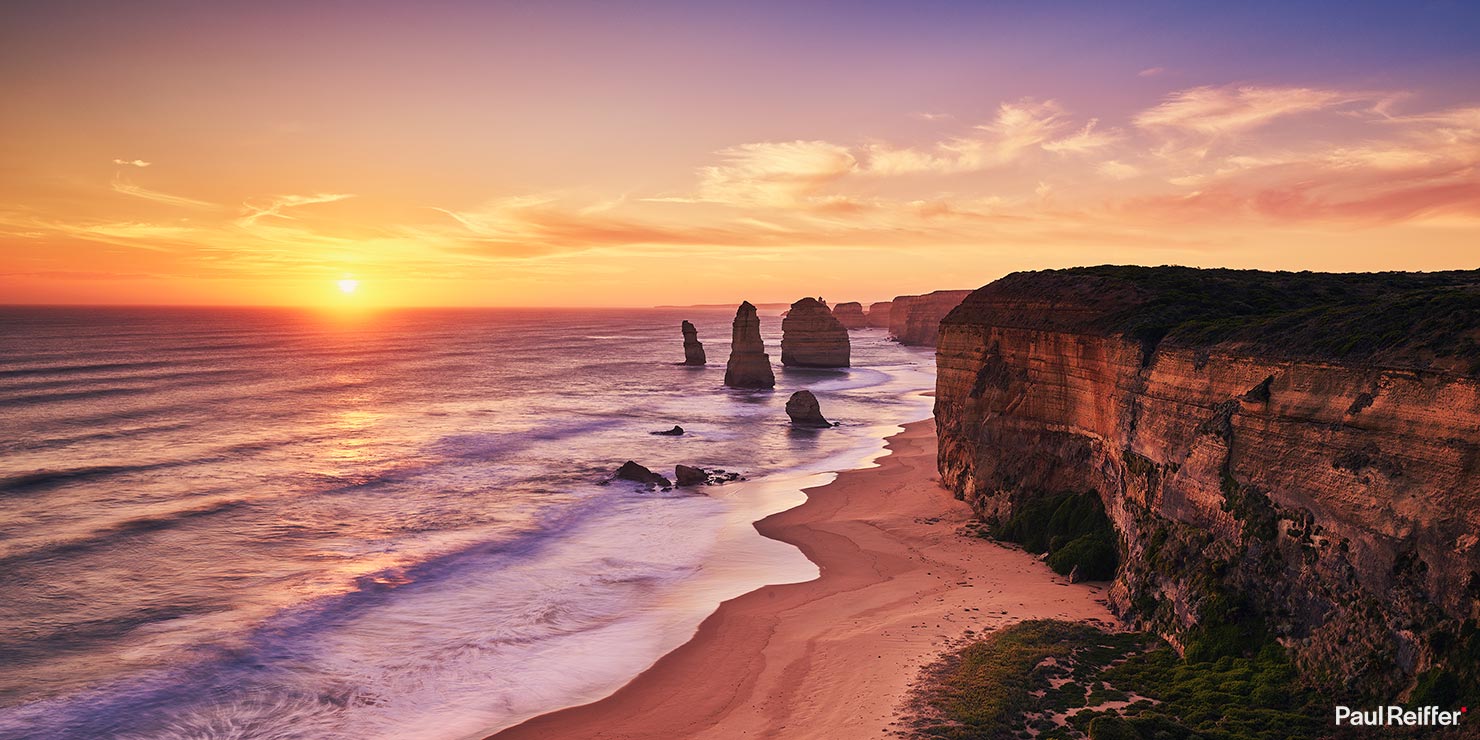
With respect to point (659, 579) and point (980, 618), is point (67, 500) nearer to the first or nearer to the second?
point (659, 579)

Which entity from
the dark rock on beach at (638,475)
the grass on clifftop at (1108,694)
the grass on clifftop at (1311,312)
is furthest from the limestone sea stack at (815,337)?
the grass on clifftop at (1108,694)

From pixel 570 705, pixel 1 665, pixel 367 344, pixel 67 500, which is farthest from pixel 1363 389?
pixel 367 344

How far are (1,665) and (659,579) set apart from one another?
19.5 metres

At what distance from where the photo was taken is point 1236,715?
14.8m

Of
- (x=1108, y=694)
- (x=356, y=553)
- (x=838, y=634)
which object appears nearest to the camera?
(x=1108, y=694)

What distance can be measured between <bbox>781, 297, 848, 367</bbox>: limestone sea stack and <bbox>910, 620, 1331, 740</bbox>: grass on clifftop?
93.8 metres

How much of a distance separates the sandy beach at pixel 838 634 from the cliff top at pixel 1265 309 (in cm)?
891

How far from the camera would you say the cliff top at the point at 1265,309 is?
15.3 meters

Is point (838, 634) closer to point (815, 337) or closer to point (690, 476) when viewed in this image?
point (690, 476)

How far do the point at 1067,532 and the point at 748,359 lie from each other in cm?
6392

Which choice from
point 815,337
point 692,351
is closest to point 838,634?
point 815,337

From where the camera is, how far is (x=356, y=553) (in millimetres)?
31484

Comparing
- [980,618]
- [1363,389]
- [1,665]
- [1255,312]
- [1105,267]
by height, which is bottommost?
[1,665]

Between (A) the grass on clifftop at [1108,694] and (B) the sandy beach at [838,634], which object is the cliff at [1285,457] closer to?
(A) the grass on clifftop at [1108,694]
